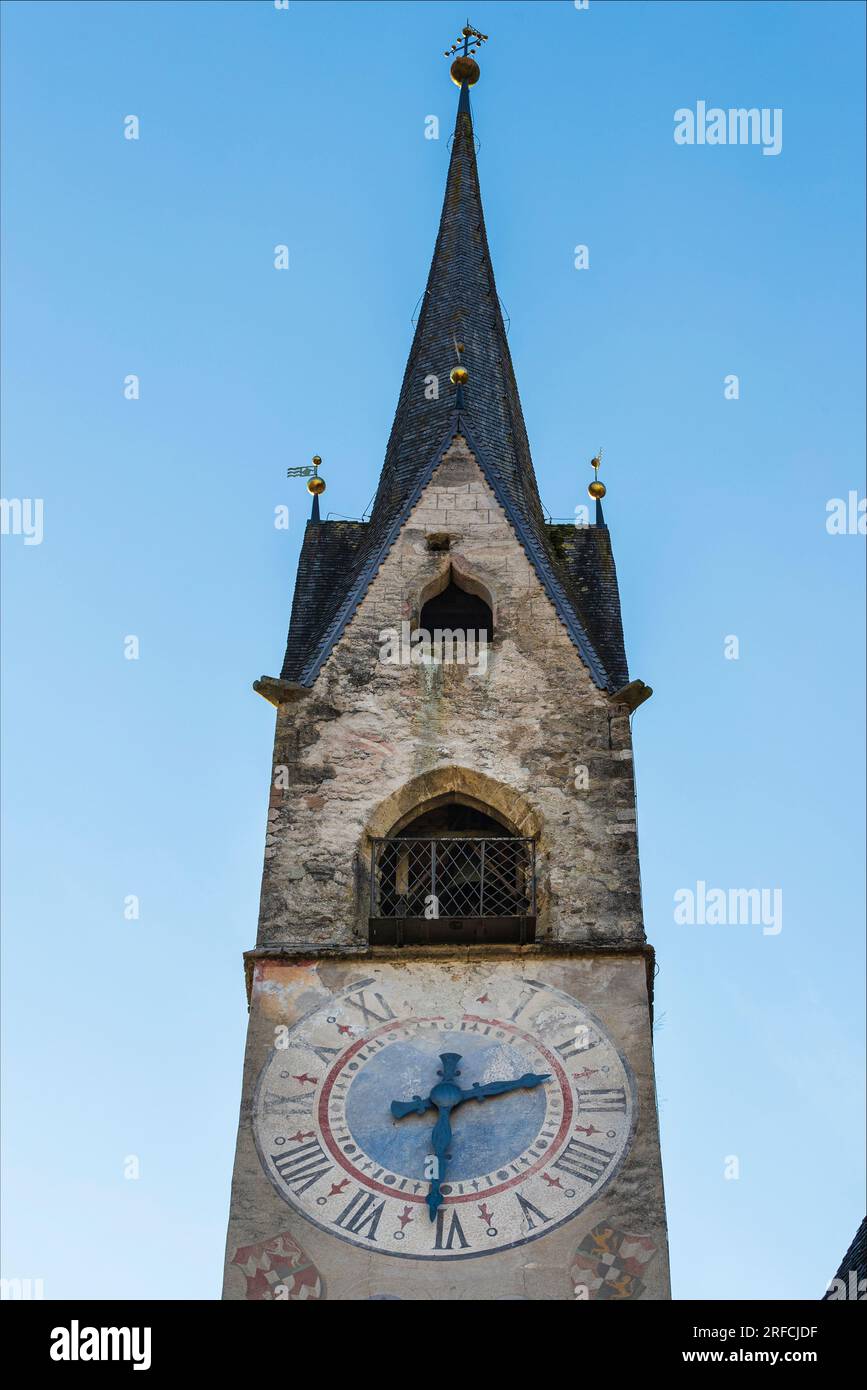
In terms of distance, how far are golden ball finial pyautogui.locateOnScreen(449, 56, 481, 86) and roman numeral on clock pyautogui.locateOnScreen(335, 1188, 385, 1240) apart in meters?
17.5

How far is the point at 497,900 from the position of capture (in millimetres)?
20234

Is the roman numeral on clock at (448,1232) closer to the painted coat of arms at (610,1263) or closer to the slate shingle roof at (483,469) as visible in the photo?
the painted coat of arms at (610,1263)

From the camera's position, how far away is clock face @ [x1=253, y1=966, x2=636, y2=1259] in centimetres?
1762

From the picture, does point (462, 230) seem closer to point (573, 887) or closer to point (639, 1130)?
point (573, 887)

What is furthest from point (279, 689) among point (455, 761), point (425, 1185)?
point (425, 1185)

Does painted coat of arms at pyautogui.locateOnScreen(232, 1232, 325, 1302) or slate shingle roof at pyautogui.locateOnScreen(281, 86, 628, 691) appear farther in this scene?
slate shingle roof at pyautogui.locateOnScreen(281, 86, 628, 691)

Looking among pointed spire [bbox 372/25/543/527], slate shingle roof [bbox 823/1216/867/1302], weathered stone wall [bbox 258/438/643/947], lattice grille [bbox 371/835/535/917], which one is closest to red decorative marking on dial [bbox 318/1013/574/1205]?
weathered stone wall [bbox 258/438/643/947]

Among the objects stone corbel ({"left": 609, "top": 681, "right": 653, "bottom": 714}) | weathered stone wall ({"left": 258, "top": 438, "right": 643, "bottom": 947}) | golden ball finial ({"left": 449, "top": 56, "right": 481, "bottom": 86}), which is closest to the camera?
weathered stone wall ({"left": 258, "top": 438, "right": 643, "bottom": 947})

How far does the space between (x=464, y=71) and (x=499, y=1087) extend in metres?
16.6

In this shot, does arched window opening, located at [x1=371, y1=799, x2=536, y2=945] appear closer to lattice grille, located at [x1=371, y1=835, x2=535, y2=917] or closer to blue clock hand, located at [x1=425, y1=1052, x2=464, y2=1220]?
lattice grille, located at [x1=371, y1=835, x2=535, y2=917]

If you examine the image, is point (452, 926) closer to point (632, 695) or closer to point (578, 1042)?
point (578, 1042)

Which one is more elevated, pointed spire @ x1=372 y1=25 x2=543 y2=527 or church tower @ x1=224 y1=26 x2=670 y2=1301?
pointed spire @ x1=372 y1=25 x2=543 y2=527
